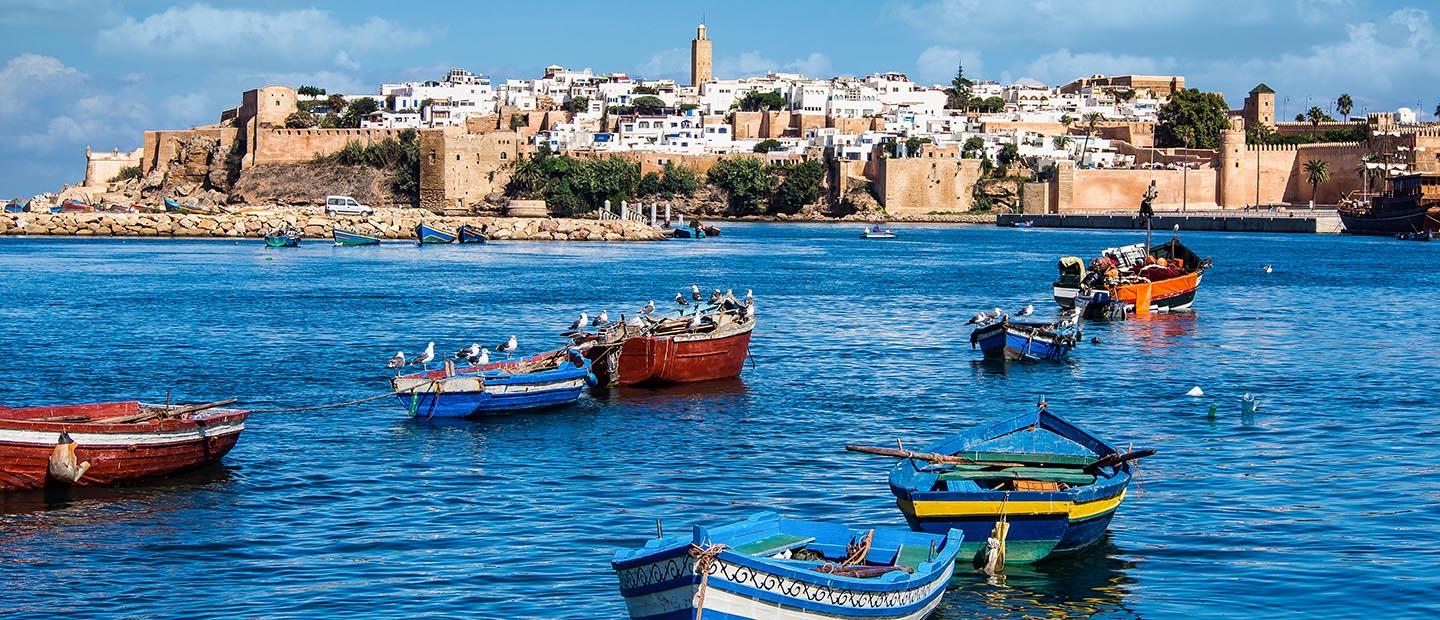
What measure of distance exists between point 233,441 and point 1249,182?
84873 mm

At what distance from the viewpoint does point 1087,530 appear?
11805mm

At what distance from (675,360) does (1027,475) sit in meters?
9.59

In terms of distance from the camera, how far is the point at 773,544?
9.84 m

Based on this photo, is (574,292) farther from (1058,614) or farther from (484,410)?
(1058,614)

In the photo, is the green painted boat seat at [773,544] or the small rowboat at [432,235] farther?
the small rowboat at [432,235]

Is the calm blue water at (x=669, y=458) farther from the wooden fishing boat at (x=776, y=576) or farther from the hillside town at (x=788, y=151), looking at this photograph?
the hillside town at (x=788, y=151)

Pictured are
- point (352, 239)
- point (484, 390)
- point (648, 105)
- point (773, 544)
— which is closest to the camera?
point (773, 544)

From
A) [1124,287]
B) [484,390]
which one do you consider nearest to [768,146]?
[1124,287]

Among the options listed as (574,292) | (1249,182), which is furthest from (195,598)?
(1249,182)

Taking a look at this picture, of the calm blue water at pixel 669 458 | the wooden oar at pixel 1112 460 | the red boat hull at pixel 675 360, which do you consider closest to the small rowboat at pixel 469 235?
the calm blue water at pixel 669 458

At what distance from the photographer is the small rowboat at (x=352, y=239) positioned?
6669 cm

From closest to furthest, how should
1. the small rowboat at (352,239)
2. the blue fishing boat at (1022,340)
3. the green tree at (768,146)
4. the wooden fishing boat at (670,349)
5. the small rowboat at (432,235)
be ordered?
1. the wooden fishing boat at (670,349)
2. the blue fishing boat at (1022,340)
3. the small rowboat at (352,239)
4. the small rowboat at (432,235)
5. the green tree at (768,146)

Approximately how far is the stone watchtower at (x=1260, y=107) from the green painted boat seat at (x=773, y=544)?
10710 cm

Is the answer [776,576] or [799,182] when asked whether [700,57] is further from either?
[776,576]
